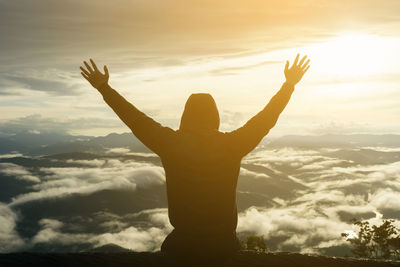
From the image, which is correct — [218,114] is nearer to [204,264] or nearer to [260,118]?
[260,118]

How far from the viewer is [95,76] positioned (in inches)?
154

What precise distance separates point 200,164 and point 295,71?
4.97ft

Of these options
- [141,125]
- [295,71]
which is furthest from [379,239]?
[141,125]

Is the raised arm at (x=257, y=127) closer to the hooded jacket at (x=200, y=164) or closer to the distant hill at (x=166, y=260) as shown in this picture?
the hooded jacket at (x=200, y=164)

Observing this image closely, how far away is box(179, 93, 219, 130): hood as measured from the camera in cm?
380

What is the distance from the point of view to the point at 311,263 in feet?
11.8

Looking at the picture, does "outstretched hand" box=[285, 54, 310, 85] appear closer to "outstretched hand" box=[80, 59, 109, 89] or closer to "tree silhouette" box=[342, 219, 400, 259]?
"outstretched hand" box=[80, 59, 109, 89]

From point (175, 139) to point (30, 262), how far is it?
1.60m

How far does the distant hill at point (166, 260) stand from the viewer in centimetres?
326

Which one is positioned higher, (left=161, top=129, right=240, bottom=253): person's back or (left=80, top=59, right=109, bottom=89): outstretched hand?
(left=80, top=59, right=109, bottom=89): outstretched hand

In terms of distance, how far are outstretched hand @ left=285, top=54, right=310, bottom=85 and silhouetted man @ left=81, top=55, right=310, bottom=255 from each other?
44 cm

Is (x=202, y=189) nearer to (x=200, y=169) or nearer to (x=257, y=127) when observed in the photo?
(x=200, y=169)

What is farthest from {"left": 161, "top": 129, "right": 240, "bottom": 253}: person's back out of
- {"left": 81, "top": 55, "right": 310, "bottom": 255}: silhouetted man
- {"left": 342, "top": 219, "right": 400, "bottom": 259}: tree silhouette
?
{"left": 342, "top": 219, "right": 400, "bottom": 259}: tree silhouette

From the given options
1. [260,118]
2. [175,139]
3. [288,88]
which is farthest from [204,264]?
[288,88]
